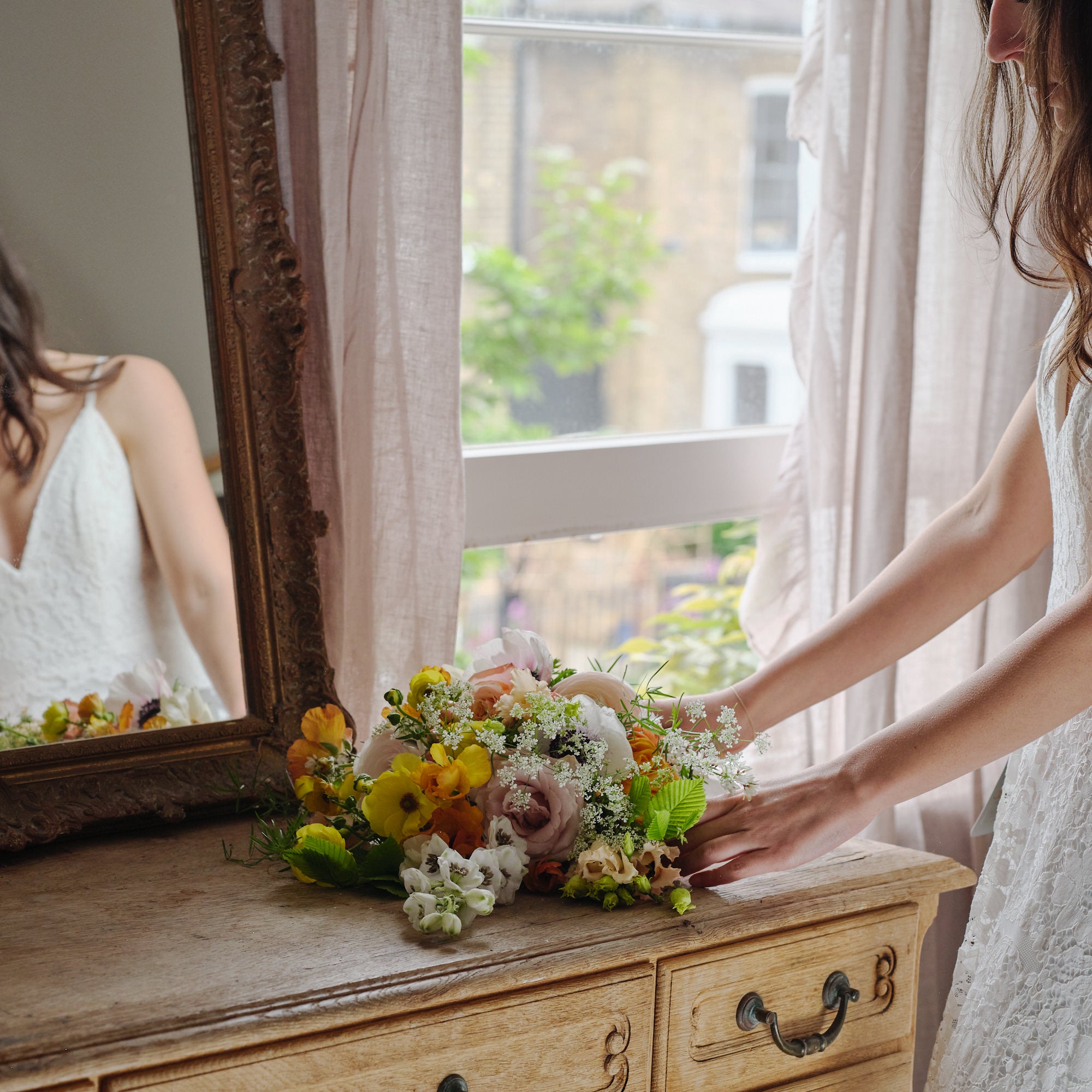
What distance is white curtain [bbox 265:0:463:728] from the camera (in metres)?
1.17

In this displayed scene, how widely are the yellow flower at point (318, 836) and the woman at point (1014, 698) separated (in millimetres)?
311

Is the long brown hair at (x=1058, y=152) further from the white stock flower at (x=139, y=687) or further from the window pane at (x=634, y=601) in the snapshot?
the white stock flower at (x=139, y=687)

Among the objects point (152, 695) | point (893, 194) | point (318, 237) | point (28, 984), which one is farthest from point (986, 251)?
point (28, 984)

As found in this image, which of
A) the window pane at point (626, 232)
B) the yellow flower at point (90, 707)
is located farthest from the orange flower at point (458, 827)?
the window pane at point (626, 232)

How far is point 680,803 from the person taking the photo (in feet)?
3.02

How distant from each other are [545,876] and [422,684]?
20 centimetres

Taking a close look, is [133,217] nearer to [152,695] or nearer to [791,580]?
[152,695]

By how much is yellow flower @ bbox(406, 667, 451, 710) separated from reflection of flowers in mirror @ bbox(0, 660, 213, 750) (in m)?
0.27

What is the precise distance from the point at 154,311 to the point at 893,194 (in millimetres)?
1031

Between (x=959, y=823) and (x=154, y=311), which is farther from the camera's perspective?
(x=959, y=823)

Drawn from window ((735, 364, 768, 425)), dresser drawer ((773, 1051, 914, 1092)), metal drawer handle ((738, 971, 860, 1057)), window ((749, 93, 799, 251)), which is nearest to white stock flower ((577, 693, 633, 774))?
metal drawer handle ((738, 971, 860, 1057))

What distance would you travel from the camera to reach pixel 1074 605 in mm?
964

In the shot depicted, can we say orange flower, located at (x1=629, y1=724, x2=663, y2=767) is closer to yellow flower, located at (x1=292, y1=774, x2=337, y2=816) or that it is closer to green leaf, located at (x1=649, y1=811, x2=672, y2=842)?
green leaf, located at (x1=649, y1=811, x2=672, y2=842)

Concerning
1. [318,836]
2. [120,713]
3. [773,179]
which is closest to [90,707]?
[120,713]
